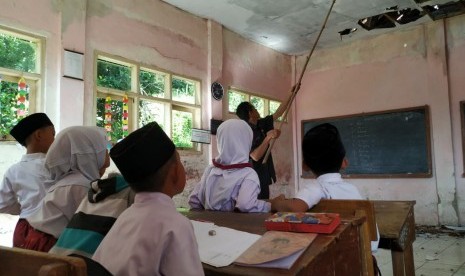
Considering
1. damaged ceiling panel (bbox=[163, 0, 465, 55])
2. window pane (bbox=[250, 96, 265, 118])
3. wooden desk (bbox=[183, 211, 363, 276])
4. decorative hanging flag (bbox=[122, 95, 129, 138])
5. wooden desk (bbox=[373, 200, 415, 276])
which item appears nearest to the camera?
wooden desk (bbox=[183, 211, 363, 276])

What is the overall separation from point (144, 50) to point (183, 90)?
771mm

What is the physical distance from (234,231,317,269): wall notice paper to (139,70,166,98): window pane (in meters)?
3.54

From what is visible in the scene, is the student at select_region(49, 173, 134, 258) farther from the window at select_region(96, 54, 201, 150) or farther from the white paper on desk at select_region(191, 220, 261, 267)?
the window at select_region(96, 54, 201, 150)

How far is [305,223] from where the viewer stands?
0.88 m

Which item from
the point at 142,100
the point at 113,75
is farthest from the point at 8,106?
the point at 142,100

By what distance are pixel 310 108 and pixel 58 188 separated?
521cm

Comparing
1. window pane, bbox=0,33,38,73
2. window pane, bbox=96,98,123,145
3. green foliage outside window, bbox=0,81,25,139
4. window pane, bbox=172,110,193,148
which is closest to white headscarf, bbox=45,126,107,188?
green foliage outside window, bbox=0,81,25,139

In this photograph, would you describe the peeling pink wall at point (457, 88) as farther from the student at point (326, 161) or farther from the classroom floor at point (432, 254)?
the student at point (326, 161)

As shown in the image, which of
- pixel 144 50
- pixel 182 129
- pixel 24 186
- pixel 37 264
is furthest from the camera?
pixel 182 129

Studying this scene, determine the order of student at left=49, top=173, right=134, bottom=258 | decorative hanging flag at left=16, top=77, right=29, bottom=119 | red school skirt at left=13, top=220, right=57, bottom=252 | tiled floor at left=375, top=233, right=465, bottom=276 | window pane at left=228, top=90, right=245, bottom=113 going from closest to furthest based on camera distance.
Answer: student at left=49, top=173, right=134, bottom=258 → red school skirt at left=13, top=220, right=57, bottom=252 → tiled floor at left=375, top=233, right=465, bottom=276 → decorative hanging flag at left=16, top=77, right=29, bottom=119 → window pane at left=228, top=90, right=245, bottom=113

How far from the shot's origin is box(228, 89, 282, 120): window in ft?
17.5

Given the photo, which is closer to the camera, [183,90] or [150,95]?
[150,95]

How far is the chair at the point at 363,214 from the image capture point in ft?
3.34

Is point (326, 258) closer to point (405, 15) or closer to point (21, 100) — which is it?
point (21, 100)
